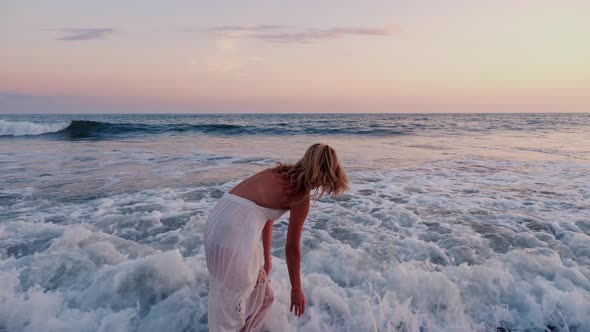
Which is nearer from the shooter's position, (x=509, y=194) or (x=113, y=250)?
(x=113, y=250)

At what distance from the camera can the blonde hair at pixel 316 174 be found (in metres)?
2.25

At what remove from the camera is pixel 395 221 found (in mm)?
5805

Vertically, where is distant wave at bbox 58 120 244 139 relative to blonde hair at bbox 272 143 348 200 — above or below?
below

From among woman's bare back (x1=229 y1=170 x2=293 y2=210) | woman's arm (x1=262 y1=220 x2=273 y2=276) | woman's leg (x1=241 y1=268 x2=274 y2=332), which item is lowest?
woman's leg (x1=241 y1=268 x2=274 y2=332)

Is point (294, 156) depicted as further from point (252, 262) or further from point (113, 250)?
point (252, 262)

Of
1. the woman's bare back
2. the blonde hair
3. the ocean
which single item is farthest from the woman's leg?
the blonde hair

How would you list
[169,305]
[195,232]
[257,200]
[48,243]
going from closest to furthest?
[257,200]
[169,305]
[48,243]
[195,232]

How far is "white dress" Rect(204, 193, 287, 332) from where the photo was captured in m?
2.33

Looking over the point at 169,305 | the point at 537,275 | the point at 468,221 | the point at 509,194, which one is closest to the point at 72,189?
the point at 169,305

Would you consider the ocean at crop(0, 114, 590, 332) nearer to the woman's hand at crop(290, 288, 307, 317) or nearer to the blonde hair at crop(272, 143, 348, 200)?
the woman's hand at crop(290, 288, 307, 317)

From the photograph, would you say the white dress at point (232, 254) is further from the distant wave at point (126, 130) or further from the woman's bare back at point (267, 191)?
the distant wave at point (126, 130)

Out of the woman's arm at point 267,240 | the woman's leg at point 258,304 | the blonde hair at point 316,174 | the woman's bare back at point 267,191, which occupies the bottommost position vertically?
the woman's leg at point 258,304

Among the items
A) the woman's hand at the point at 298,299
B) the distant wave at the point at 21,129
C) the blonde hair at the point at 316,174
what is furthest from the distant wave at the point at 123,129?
the blonde hair at the point at 316,174

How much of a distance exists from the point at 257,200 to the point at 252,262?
0.42 metres
